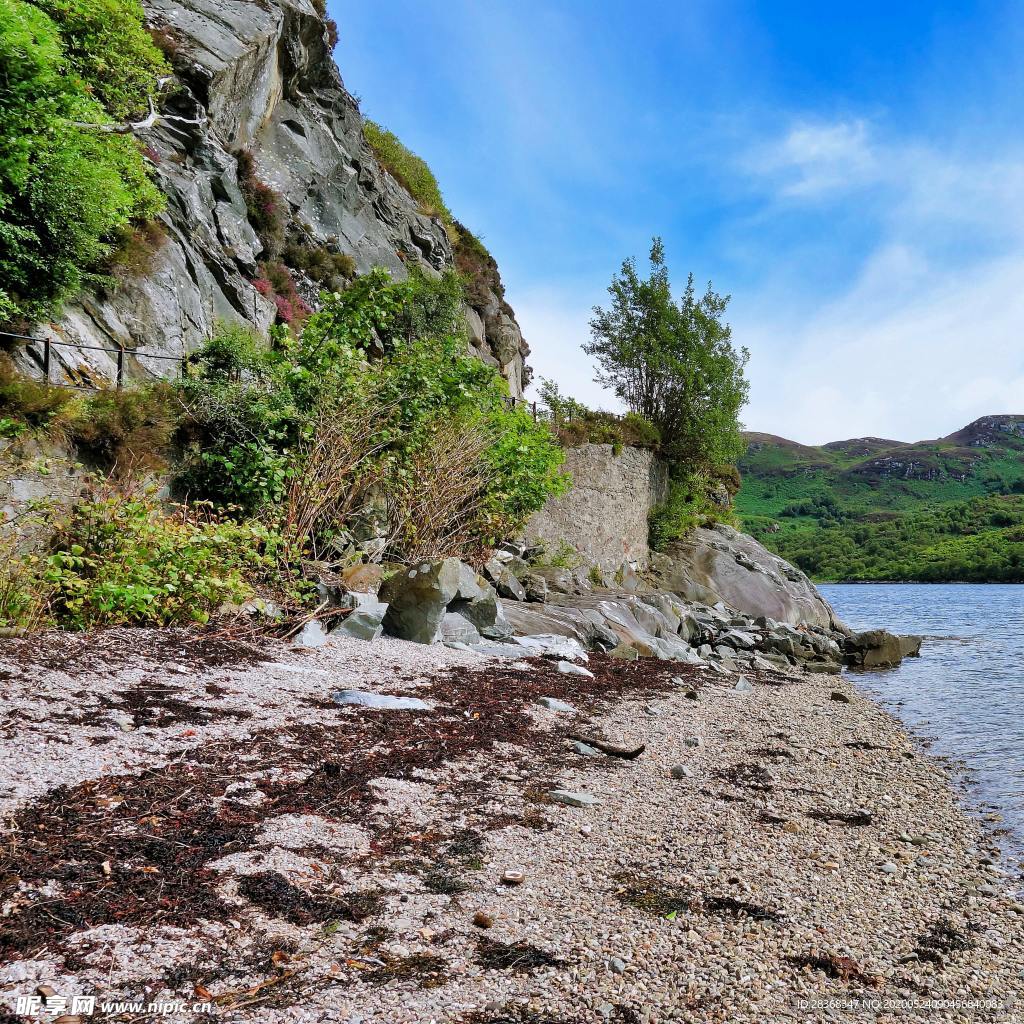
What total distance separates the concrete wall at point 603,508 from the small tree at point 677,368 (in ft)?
7.57

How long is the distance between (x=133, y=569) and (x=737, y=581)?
19.9 meters

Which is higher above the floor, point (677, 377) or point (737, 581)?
point (677, 377)

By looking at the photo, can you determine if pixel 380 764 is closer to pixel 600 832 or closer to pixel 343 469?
pixel 600 832

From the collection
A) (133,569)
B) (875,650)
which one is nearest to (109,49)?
(133,569)

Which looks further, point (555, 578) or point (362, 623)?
point (555, 578)

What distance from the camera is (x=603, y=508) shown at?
20906 millimetres

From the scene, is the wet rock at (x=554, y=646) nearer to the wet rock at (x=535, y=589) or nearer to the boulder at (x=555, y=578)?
the wet rock at (x=535, y=589)

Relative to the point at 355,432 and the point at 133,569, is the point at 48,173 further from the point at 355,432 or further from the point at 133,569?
the point at 133,569

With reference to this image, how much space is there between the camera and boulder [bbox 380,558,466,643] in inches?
405

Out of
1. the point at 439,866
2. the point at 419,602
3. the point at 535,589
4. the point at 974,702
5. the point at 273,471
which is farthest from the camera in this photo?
the point at 535,589

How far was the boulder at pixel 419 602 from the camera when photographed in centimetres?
1030

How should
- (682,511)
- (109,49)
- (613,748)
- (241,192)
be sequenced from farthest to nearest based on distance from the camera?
1. (682,511)
2. (241,192)
3. (109,49)
4. (613,748)

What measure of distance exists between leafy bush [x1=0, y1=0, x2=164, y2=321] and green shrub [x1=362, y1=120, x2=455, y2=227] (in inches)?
751

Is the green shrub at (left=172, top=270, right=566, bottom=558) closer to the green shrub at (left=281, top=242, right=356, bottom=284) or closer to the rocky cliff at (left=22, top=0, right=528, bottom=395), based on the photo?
the rocky cliff at (left=22, top=0, right=528, bottom=395)
